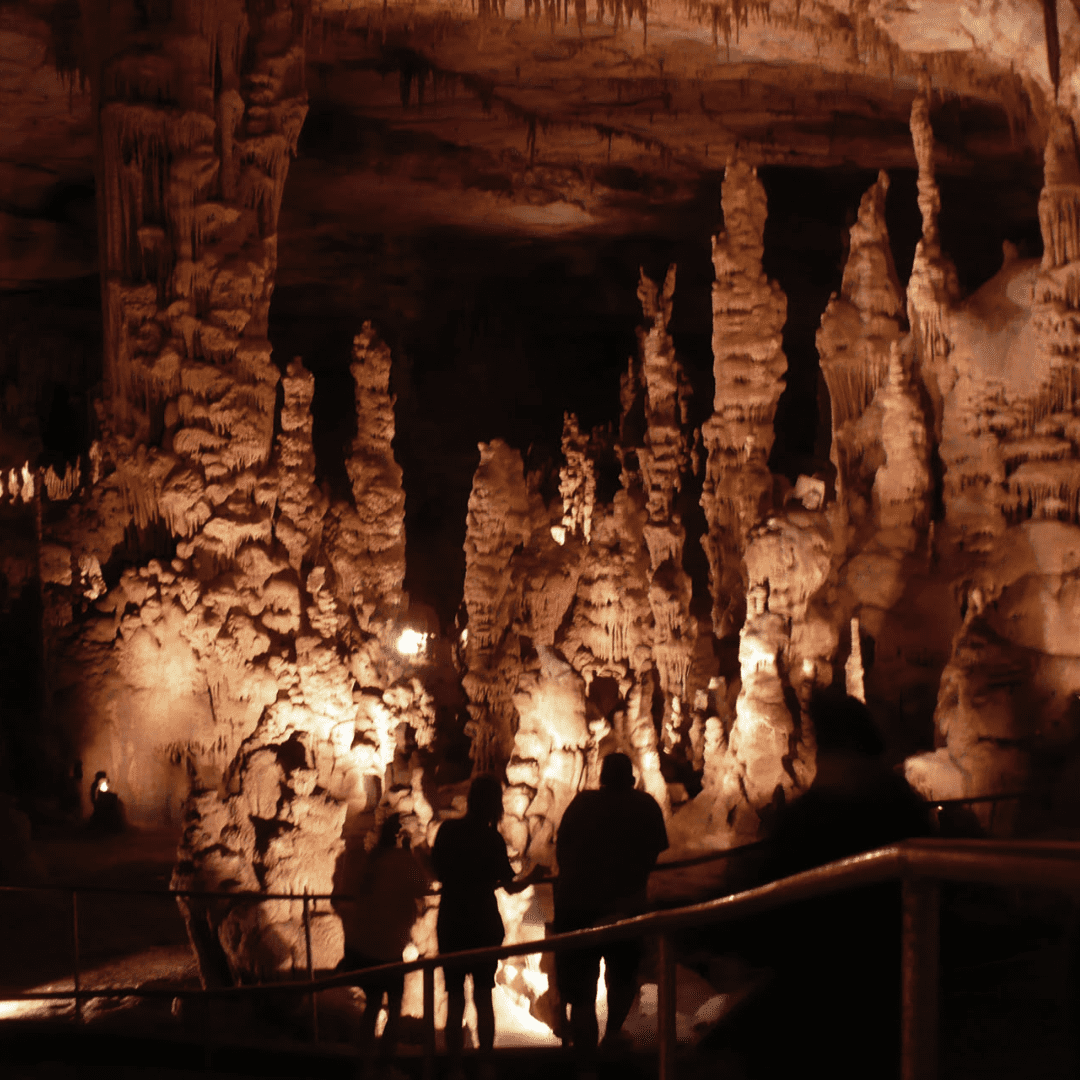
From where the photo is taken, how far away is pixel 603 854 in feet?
11.4

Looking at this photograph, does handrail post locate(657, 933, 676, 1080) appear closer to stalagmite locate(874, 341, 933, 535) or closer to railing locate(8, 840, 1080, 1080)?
railing locate(8, 840, 1080, 1080)

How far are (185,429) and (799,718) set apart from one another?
491cm

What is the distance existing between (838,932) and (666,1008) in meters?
0.48

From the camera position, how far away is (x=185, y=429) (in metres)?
8.26

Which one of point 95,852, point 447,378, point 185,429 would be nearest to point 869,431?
point 185,429

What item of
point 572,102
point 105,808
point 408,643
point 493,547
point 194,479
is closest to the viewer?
point 194,479

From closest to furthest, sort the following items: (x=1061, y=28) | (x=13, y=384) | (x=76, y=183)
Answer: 1. (x=1061, y=28)
2. (x=76, y=183)
3. (x=13, y=384)

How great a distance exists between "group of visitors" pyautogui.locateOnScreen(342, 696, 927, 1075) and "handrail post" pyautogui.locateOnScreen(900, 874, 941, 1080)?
4.39 feet

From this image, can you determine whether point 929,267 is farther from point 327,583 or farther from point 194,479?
point 194,479

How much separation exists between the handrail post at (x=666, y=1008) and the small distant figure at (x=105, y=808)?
7.50 meters

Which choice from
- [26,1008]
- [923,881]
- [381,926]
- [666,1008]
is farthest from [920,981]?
[26,1008]

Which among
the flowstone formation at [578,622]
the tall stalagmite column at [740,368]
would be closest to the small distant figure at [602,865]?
the flowstone formation at [578,622]

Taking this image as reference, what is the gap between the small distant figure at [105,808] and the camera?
8.91 m

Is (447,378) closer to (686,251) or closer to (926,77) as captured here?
(686,251)
